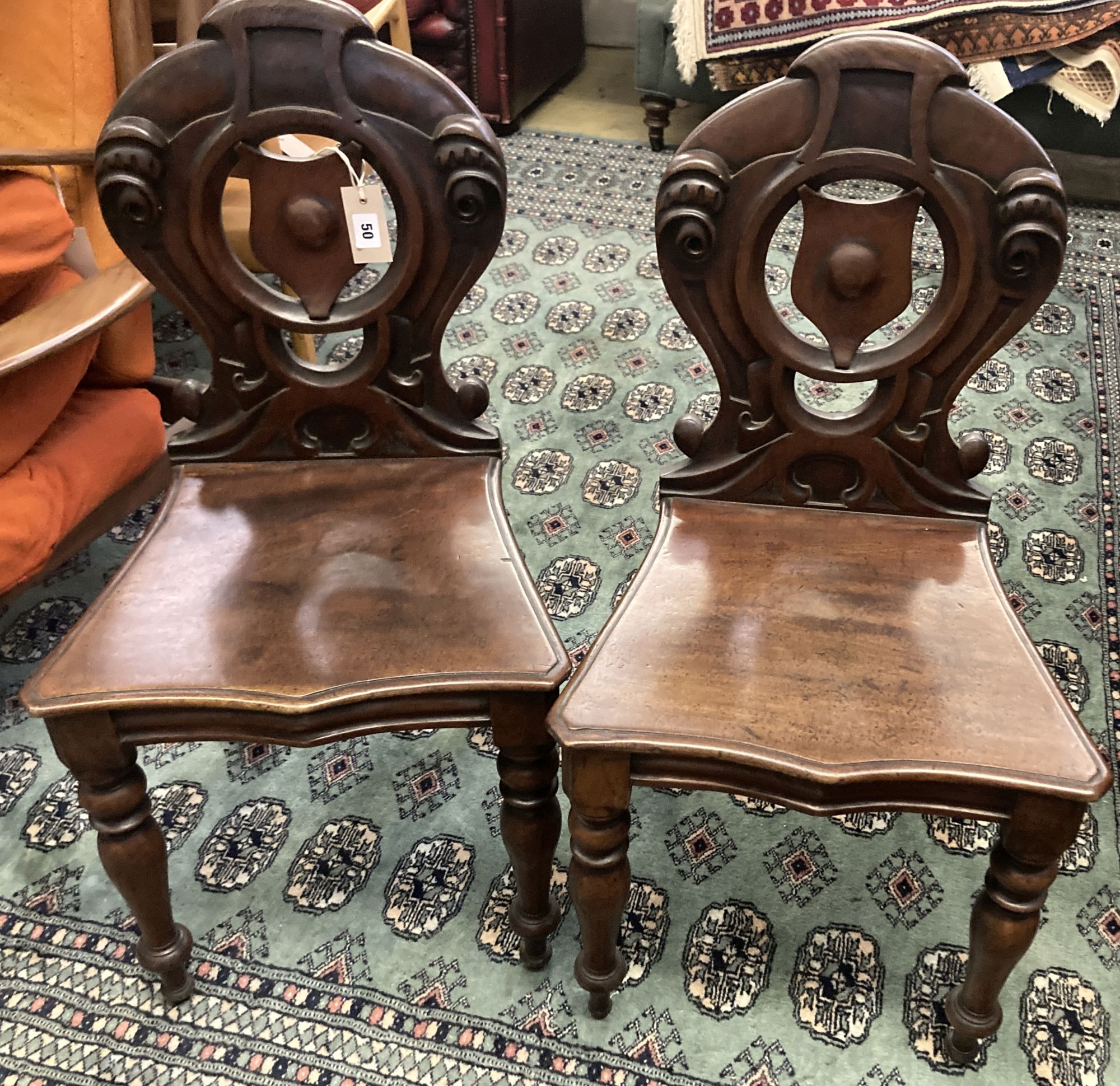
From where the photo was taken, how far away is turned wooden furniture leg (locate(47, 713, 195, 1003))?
1.09 m

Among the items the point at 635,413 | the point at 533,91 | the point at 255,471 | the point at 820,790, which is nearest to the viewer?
the point at 820,790

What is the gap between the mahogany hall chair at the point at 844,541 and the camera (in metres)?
1.01

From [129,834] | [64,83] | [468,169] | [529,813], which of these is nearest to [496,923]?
[529,813]

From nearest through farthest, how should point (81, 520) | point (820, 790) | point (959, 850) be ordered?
point (820, 790), point (959, 850), point (81, 520)

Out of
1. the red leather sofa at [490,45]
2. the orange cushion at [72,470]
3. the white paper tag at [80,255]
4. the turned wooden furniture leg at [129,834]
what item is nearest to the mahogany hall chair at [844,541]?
the turned wooden furniture leg at [129,834]

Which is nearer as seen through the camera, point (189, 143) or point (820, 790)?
point (820, 790)

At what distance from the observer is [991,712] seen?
1027mm

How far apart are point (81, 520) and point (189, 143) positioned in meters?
0.74

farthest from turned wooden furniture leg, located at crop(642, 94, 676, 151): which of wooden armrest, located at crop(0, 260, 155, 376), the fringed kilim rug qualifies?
wooden armrest, located at crop(0, 260, 155, 376)

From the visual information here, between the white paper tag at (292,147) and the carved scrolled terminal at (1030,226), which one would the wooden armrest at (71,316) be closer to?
the white paper tag at (292,147)

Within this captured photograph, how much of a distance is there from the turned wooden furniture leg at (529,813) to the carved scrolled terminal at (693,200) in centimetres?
56

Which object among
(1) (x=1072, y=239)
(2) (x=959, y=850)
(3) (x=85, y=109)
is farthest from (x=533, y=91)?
(2) (x=959, y=850)

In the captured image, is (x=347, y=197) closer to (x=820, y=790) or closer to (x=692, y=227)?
(x=692, y=227)

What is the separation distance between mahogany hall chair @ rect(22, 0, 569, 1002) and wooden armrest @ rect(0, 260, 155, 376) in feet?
0.52
